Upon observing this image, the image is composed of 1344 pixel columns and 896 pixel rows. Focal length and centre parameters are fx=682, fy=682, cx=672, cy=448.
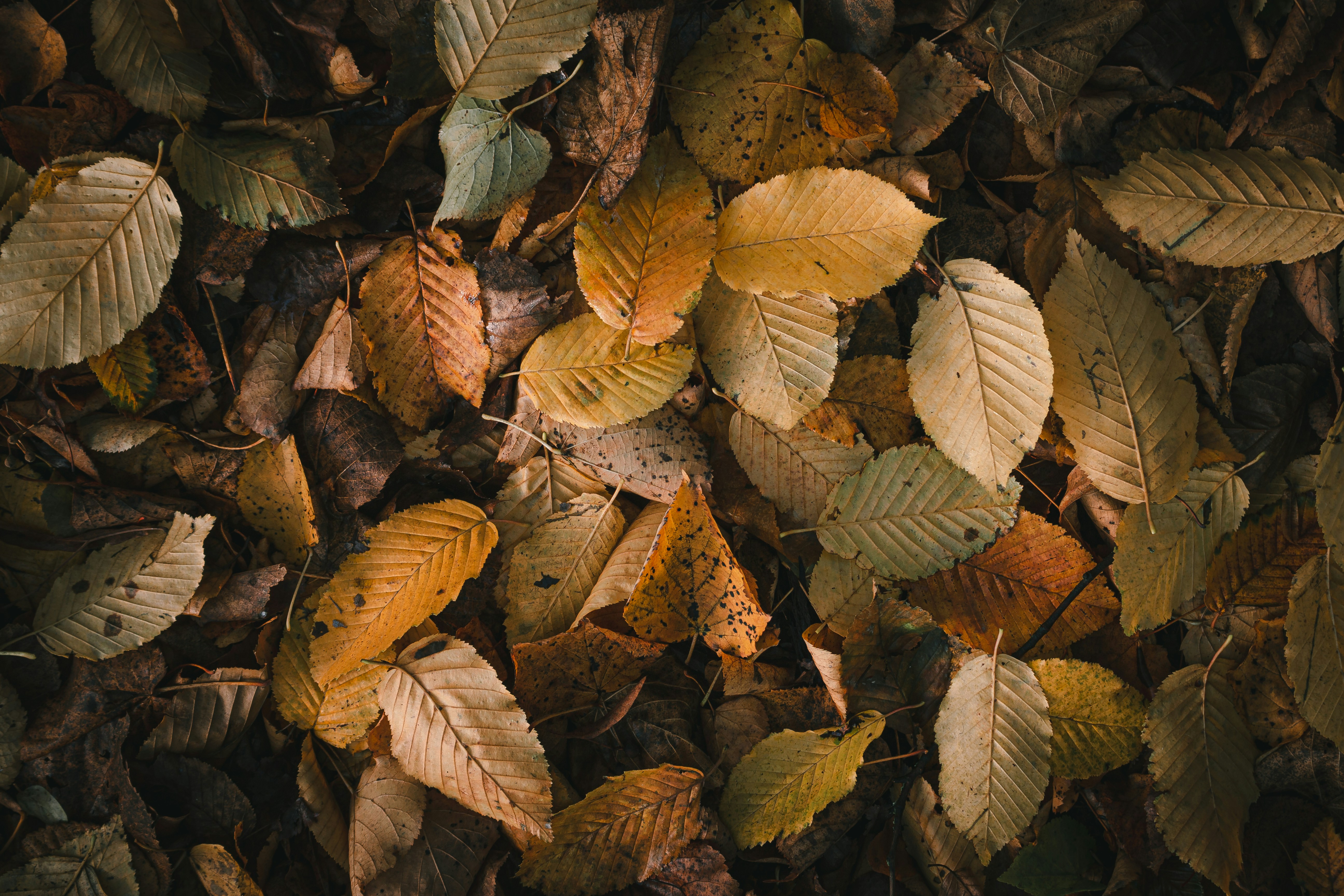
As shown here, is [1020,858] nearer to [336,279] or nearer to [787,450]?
[787,450]

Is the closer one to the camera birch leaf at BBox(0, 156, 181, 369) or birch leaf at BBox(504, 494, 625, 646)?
birch leaf at BBox(0, 156, 181, 369)

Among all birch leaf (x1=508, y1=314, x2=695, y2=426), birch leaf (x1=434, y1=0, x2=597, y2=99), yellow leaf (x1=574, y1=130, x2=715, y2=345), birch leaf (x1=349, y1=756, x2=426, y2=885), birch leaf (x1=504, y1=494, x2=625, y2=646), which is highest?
birch leaf (x1=434, y1=0, x2=597, y2=99)

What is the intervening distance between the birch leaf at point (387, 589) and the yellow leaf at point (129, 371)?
476 mm

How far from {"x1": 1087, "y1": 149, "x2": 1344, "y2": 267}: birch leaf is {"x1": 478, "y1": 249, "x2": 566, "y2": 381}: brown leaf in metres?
1.01

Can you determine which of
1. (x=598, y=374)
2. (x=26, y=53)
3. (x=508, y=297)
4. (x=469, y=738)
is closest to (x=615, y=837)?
(x=469, y=738)

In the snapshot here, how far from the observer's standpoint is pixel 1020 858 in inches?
51.1

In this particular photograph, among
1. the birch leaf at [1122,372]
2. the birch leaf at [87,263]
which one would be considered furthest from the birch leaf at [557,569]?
the birch leaf at [1122,372]

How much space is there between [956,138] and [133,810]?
1994 millimetres

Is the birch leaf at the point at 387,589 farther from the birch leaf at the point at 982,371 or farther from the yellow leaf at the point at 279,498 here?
the birch leaf at the point at 982,371

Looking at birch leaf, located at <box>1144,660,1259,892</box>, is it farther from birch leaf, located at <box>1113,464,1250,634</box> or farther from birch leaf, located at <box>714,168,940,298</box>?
birch leaf, located at <box>714,168,940,298</box>

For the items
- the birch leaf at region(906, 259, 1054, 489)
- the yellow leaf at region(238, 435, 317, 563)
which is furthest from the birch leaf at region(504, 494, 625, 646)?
the birch leaf at region(906, 259, 1054, 489)

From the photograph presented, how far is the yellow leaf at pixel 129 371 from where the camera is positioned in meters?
1.22

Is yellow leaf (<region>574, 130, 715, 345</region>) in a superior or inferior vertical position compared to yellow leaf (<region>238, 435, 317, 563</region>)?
superior

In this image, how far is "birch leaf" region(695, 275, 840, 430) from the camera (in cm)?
121
